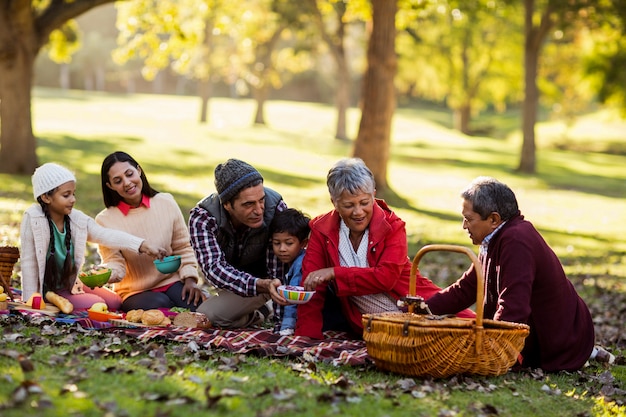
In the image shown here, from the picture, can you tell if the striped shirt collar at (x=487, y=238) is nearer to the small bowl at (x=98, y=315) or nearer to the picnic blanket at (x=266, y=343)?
the picnic blanket at (x=266, y=343)

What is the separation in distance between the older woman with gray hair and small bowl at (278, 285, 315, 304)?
0.51 feet

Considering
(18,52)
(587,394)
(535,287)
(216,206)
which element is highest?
(18,52)

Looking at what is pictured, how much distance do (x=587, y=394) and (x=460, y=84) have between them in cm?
4590

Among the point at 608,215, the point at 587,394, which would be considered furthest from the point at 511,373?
the point at 608,215

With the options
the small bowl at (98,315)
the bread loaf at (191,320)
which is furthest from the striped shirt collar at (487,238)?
the small bowl at (98,315)

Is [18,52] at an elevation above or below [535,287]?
above

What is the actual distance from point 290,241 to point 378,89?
40.9 feet

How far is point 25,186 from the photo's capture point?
58.2ft

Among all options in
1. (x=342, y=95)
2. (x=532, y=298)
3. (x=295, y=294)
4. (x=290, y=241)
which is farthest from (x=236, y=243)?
(x=342, y=95)

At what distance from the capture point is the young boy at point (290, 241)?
24.2ft

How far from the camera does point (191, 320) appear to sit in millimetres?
7488

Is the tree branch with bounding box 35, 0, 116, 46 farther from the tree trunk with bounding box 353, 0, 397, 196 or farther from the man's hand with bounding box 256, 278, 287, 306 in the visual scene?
the man's hand with bounding box 256, 278, 287, 306

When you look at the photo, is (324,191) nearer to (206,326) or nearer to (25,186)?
(25,186)

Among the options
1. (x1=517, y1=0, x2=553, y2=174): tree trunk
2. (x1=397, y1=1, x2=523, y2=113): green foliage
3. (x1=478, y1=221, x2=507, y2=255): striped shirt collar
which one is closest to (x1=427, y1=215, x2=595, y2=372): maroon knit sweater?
(x1=478, y1=221, x2=507, y2=255): striped shirt collar
